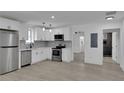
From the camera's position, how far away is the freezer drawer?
3791 mm

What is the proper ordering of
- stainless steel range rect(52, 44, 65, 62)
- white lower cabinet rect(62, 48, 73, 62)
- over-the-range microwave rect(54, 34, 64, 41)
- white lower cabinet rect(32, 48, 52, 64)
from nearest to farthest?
white lower cabinet rect(32, 48, 52, 64)
white lower cabinet rect(62, 48, 73, 62)
stainless steel range rect(52, 44, 65, 62)
over-the-range microwave rect(54, 34, 64, 41)

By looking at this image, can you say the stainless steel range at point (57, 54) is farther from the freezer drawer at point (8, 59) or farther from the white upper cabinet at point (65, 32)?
the freezer drawer at point (8, 59)

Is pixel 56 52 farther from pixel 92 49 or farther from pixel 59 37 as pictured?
pixel 92 49

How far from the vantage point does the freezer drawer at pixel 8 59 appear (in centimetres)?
379

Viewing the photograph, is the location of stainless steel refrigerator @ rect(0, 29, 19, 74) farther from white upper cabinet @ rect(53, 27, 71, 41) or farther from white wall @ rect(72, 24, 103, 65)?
white wall @ rect(72, 24, 103, 65)

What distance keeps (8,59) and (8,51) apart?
0.33 m

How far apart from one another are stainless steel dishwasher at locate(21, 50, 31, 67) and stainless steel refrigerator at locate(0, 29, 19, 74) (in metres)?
0.36

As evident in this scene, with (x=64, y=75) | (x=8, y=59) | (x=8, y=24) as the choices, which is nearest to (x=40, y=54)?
(x=8, y=59)

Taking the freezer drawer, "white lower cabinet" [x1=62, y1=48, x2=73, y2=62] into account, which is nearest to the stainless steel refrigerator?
the freezer drawer

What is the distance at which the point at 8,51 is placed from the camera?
3984mm

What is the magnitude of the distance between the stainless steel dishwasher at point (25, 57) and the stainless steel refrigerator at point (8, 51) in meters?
0.36

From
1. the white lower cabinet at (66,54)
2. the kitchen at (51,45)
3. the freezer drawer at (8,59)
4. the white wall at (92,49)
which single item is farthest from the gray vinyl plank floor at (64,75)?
the white lower cabinet at (66,54)

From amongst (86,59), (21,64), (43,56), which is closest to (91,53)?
(86,59)

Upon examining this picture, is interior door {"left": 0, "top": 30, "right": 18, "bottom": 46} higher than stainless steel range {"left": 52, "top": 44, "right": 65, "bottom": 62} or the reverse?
higher
